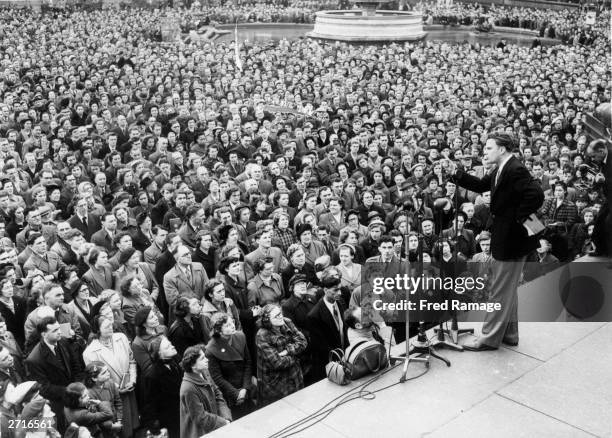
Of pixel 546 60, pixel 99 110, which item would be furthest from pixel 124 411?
pixel 546 60

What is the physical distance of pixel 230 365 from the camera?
5910 mm

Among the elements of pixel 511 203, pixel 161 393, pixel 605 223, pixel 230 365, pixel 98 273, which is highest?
pixel 511 203

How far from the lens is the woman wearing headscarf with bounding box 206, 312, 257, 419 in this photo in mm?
5848

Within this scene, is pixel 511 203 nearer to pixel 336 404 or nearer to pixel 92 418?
pixel 336 404

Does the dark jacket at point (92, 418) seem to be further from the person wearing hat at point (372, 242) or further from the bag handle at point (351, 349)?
the person wearing hat at point (372, 242)

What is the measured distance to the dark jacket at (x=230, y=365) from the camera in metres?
5.85

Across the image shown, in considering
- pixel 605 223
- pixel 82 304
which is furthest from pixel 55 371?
pixel 605 223

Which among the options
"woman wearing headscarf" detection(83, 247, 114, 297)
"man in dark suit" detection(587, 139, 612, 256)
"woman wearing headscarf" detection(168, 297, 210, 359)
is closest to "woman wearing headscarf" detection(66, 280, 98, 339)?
"woman wearing headscarf" detection(83, 247, 114, 297)

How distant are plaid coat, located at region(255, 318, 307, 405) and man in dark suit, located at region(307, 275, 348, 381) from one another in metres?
0.41

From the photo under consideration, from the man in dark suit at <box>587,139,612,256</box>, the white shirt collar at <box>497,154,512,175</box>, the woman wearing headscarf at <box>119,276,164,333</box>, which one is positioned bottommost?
the woman wearing headscarf at <box>119,276,164,333</box>

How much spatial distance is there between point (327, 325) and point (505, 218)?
1.98m

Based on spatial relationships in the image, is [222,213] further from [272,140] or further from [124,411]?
[272,140]

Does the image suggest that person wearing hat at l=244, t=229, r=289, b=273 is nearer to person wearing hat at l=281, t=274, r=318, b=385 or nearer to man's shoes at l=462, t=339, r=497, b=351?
person wearing hat at l=281, t=274, r=318, b=385

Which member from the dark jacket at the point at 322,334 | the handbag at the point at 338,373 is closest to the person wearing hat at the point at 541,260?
the dark jacket at the point at 322,334
